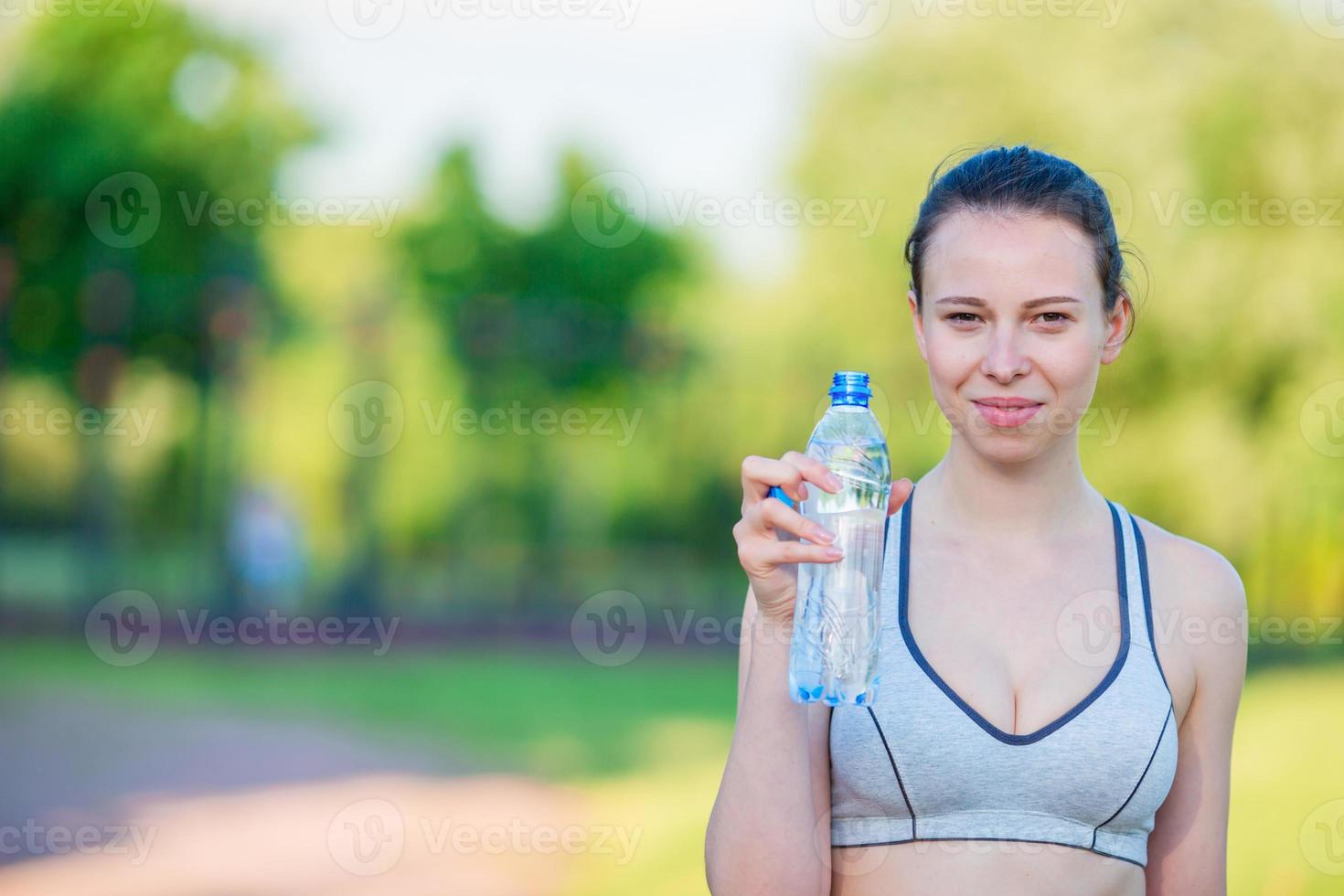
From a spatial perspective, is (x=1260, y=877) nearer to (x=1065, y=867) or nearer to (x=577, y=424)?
(x=1065, y=867)

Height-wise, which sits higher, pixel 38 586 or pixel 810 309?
pixel 810 309

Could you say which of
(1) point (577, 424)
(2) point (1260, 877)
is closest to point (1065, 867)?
(2) point (1260, 877)

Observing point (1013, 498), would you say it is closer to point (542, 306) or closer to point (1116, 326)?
point (1116, 326)

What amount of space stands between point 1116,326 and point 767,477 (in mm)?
914

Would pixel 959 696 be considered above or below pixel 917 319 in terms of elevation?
below

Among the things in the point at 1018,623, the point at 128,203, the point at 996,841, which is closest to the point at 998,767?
the point at 996,841

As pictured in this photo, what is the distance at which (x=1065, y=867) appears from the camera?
234 centimetres

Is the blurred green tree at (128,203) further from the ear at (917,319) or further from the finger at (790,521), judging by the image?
the finger at (790,521)

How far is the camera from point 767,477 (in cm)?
207

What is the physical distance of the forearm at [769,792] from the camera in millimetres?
2236

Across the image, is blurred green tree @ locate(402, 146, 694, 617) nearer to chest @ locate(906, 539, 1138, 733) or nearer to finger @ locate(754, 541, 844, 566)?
chest @ locate(906, 539, 1138, 733)

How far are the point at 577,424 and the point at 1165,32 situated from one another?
11989 mm

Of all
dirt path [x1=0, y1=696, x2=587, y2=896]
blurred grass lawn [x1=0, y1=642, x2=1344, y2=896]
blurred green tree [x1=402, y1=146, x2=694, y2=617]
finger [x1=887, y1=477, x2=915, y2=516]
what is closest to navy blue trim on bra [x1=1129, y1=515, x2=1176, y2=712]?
finger [x1=887, y1=477, x2=915, y2=516]

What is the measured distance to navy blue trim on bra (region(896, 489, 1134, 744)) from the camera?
7.67 ft
